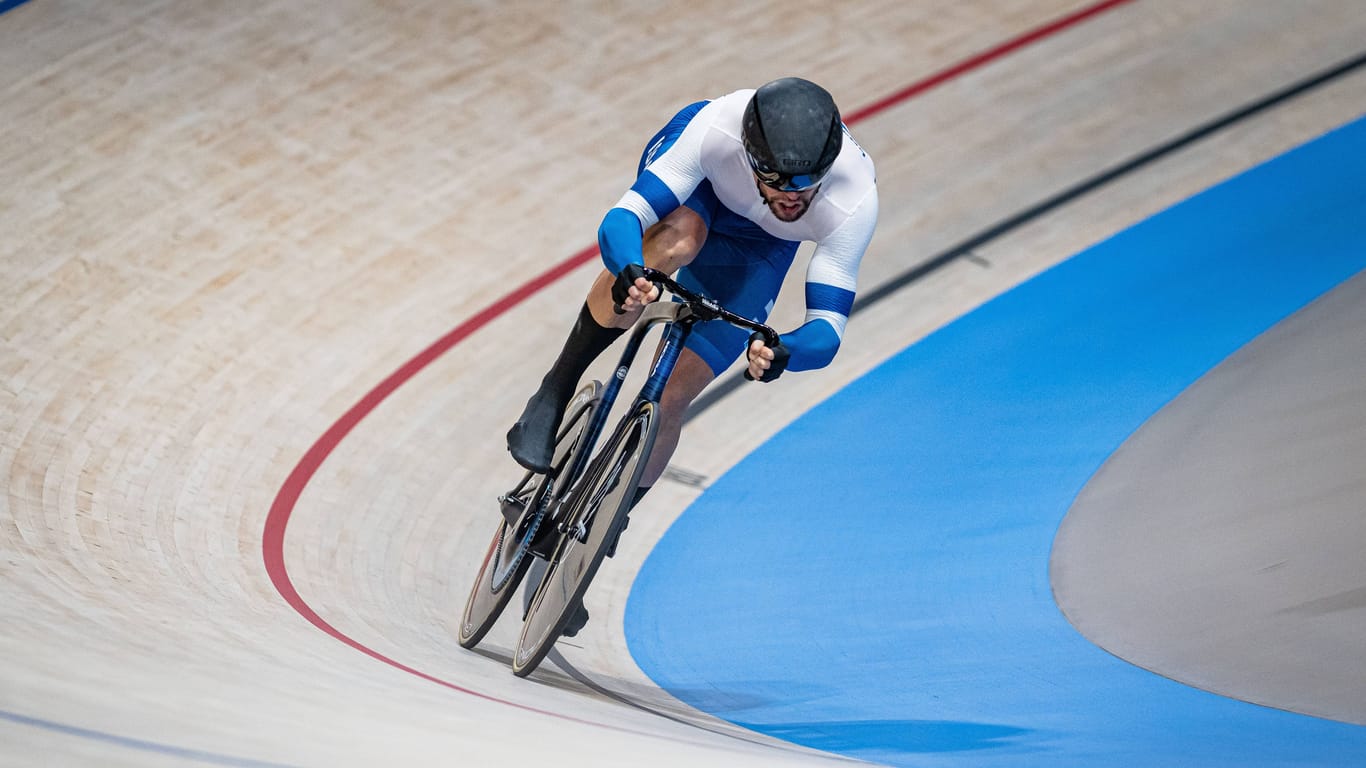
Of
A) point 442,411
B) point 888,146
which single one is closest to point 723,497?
point 442,411

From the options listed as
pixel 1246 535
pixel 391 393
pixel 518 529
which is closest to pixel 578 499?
pixel 518 529

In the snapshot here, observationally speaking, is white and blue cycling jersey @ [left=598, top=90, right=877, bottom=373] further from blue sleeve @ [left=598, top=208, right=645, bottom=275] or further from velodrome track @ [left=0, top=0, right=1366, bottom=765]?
velodrome track @ [left=0, top=0, right=1366, bottom=765]

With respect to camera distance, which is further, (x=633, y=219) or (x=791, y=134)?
(x=633, y=219)

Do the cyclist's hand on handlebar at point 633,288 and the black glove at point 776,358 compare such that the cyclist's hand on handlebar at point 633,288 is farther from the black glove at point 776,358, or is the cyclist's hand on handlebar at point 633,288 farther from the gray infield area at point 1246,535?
the gray infield area at point 1246,535

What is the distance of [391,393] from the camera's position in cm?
453

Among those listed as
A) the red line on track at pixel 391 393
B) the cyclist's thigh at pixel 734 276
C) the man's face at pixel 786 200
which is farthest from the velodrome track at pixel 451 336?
the man's face at pixel 786 200

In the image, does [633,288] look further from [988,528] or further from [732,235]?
[988,528]

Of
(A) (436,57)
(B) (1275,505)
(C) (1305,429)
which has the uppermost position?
(C) (1305,429)

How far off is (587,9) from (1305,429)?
12.1 ft

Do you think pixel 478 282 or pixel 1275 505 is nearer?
pixel 1275 505

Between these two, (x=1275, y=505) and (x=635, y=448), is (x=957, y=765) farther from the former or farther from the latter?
(x=1275, y=505)

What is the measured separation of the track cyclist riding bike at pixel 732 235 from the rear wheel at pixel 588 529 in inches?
2.5

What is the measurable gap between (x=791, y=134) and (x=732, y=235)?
0.63 meters

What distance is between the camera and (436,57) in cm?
583
